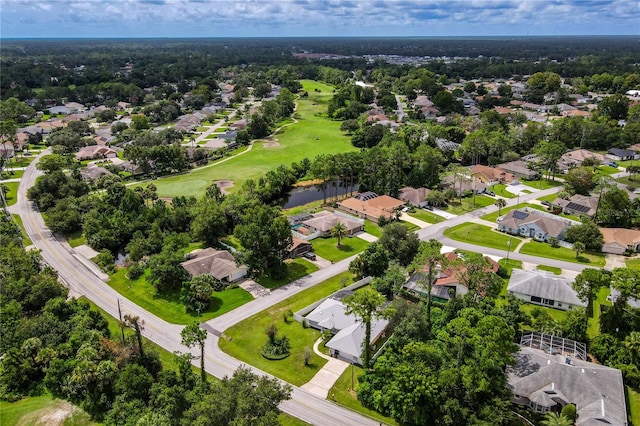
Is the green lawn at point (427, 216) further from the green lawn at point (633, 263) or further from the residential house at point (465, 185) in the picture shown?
the green lawn at point (633, 263)

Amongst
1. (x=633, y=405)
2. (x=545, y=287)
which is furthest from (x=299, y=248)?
(x=633, y=405)

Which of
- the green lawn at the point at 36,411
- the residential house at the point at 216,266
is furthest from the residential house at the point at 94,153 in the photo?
the green lawn at the point at 36,411

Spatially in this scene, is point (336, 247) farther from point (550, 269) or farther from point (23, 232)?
point (23, 232)

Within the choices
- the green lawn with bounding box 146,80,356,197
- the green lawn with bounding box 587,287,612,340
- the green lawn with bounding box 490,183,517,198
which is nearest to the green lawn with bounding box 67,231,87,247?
the green lawn with bounding box 146,80,356,197

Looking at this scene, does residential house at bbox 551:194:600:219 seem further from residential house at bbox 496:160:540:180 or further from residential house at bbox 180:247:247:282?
residential house at bbox 180:247:247:282

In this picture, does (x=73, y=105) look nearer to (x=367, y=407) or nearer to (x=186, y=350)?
(x=186, y=350)
